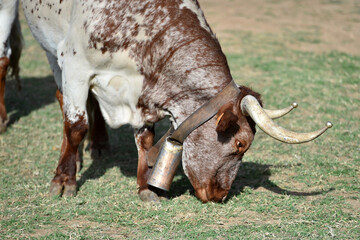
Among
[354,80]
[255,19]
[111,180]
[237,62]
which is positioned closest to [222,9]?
[255,19]

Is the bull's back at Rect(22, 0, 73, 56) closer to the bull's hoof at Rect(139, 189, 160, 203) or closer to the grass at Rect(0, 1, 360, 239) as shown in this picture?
the grass at Rect(0, 1, 360, 239)

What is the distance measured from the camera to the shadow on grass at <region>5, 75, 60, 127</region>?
814 cm

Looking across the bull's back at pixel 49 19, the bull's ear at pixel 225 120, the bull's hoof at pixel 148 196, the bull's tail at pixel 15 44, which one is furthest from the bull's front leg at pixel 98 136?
the bull's ear at pixel 225 120

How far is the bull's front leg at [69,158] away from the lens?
5.13 meters

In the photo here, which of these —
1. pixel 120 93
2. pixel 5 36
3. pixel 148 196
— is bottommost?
pixel 148 196

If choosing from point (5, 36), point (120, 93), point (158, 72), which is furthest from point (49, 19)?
point (5, 36)

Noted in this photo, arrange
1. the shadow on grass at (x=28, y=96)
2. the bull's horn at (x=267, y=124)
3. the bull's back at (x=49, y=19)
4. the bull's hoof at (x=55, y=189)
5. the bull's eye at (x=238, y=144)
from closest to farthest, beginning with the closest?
the bull's horn at (x=267, y=124), the bull's eye at (x=238, y=144), the bull's hoof at (x=55, y=189), the bull's back at (x=49, y=19), the shadow on grass at (x=28, y=96)

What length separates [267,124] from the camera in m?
4.18

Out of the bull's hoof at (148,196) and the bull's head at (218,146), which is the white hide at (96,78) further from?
the bull's hoof at (148,196)

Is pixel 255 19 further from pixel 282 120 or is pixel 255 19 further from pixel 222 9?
pixel 282 120

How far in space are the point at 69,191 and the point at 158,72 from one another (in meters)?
1.48

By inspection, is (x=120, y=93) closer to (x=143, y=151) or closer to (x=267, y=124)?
(x=143, y=151)

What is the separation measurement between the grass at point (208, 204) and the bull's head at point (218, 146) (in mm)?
231

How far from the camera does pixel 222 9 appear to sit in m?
15.4
